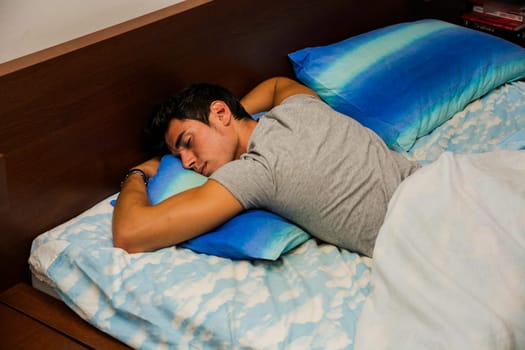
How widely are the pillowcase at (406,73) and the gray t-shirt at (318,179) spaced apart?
369 mm

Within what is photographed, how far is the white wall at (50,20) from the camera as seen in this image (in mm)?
1249

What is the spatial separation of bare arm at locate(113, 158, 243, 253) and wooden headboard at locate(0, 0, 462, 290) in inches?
7.1

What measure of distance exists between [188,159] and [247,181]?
0.22m

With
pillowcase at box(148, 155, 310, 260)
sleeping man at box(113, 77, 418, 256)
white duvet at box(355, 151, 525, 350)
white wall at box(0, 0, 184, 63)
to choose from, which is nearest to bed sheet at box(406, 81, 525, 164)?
sleeping man at box(113, 77, 418, 256)

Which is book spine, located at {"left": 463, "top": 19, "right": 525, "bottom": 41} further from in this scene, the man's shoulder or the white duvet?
the white duvet

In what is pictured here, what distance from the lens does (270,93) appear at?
1.74m

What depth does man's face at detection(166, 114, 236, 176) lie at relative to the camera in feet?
4.63

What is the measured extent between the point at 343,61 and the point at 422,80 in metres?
0.22

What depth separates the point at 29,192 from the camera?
1288 mm

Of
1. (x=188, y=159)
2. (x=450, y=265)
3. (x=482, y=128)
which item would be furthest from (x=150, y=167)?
(x=482, y=128)

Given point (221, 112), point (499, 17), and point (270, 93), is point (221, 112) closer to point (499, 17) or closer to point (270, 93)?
point (270, 93)

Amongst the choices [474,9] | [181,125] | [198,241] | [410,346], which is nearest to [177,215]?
[198,241]

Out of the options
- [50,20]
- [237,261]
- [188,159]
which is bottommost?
[237,261]

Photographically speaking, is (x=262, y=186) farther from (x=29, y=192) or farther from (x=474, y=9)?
(x=474, y=9)
